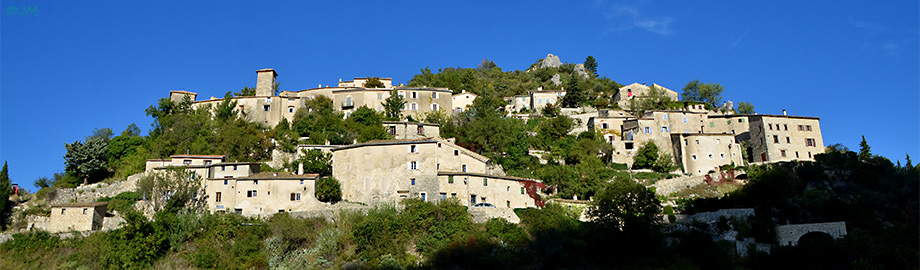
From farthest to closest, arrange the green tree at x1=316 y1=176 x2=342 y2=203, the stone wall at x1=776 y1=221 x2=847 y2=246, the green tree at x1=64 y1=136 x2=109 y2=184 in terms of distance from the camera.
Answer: the green tree at x1=64 y1=136 x2=109 y2=184 < the green tree at x1=316 y1=176 x2=342 y2=203 < the stone wall at x1=776 y1=221 x2=847 y2=246

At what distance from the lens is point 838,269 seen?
125 ft

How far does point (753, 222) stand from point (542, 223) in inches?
541

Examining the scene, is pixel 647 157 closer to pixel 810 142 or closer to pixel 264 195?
pixel 810 142

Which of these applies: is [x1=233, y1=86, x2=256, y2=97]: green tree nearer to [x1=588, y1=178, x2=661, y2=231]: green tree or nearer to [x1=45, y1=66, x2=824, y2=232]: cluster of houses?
[x1=45, y1=66, x2=824, y2=232]: cluster of houses

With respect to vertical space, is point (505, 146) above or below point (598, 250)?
above

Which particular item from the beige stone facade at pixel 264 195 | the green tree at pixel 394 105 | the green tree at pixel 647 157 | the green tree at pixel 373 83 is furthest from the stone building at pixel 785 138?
the beige stone facade at pixel 264 195

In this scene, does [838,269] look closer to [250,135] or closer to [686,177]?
[686,177]

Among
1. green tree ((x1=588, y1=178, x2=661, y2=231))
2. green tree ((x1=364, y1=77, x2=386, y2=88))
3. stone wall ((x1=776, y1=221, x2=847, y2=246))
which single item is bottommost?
stone wall ((x1=776, y1=221, x2=847, y2=246))

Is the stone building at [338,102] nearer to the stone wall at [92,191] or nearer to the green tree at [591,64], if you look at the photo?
the stone wall at [92,191]

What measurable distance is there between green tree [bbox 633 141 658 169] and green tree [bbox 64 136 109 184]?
1725 inches

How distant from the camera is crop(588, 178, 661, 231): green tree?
1591 inches

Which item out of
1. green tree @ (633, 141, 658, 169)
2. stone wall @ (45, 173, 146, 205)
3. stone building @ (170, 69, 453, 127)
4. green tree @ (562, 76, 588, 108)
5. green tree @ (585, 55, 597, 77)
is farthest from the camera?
green tree @ (585, 55, 597, 77)

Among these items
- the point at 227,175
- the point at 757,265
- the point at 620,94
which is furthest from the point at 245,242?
the point at 620,94

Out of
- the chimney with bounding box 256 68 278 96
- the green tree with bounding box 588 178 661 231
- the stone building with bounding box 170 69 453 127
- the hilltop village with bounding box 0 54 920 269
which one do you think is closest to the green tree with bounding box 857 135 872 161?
the hilltop village with bounding box 0 54 920 269
